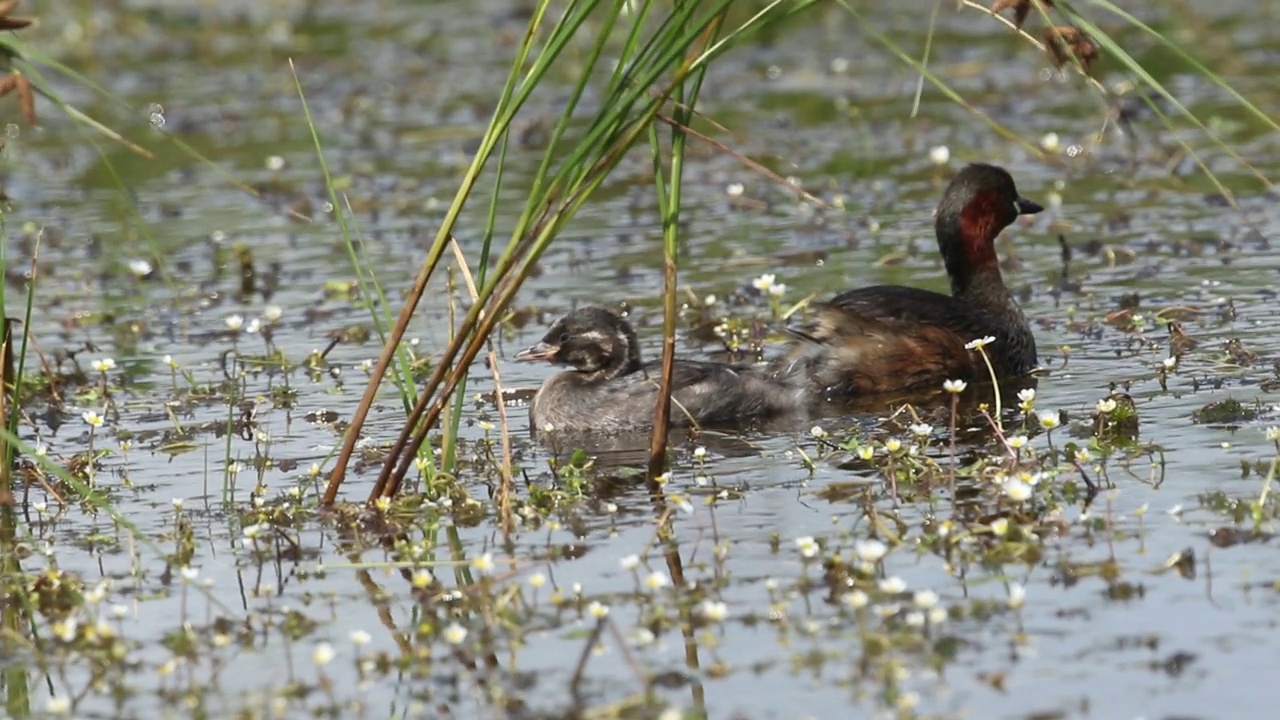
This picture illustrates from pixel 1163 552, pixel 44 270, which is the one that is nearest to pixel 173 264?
pixel 44 270

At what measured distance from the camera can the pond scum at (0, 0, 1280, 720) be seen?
19.0 ft

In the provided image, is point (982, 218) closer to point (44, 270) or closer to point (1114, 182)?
point (1114, 182)

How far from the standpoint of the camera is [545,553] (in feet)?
22.9

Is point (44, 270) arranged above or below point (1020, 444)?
above

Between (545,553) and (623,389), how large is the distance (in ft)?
7.99

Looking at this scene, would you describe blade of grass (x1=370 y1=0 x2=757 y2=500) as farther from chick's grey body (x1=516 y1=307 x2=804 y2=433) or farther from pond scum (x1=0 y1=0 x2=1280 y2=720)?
chick's grey body (x1=516 y1=307 x2=804 y2=433)

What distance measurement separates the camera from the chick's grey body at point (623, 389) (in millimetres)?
9164

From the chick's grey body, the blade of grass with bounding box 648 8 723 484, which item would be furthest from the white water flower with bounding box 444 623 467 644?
the chick's grey body

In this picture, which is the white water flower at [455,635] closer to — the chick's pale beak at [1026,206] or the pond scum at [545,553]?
the pond scum at [545,553]

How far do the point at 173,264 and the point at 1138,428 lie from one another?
743 centimetres

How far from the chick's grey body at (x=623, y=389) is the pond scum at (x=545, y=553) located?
11.0 inches

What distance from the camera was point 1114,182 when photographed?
1446 centimetres

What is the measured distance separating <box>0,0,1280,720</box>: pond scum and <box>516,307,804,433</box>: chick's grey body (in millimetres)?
279

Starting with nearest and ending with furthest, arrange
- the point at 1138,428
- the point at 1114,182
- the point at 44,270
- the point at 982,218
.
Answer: the point at 1138,428 < the point at 982,218 < the point at 44,270 < the point at 1114,182
